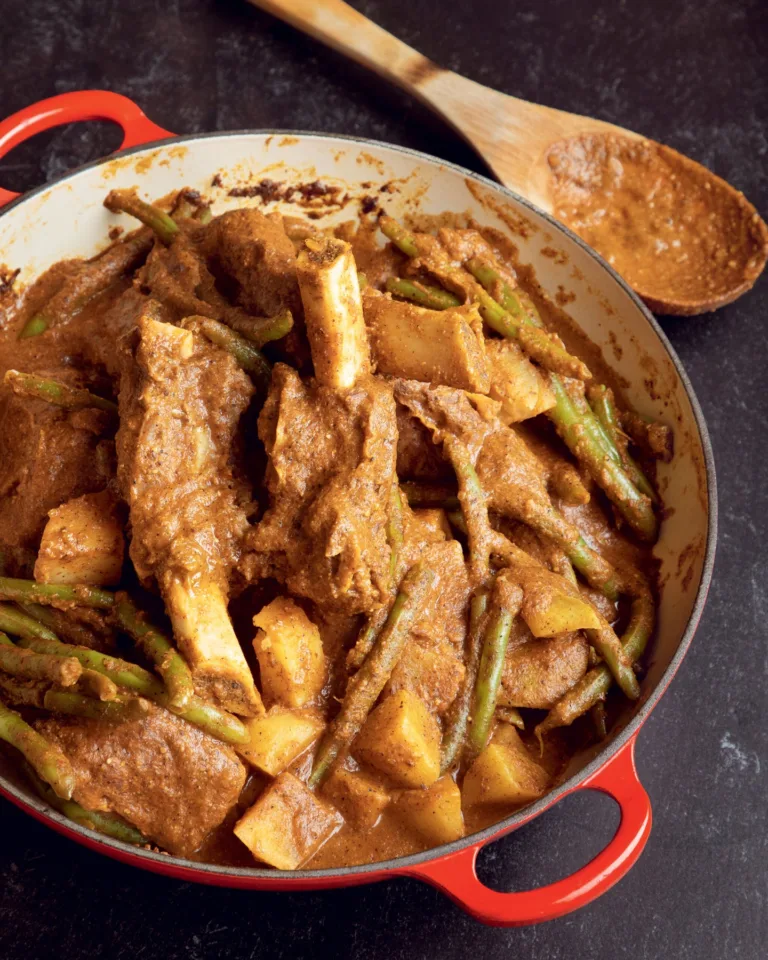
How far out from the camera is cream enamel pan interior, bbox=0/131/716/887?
3.04 meters

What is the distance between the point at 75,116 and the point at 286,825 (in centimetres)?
227

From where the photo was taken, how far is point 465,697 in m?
2.69

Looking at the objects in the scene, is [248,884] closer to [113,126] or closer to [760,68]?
[113,126]

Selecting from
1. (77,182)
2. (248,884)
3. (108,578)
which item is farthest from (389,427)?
(77,182)

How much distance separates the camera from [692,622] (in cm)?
269

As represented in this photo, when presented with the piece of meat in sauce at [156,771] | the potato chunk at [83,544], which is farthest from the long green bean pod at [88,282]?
the piece of meat in sauce at [156,771]

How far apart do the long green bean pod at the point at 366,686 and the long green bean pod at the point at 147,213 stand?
4.60 ft

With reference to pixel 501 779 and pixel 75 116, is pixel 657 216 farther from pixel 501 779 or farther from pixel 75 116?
pixel 501 779

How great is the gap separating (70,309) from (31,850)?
5.24ft

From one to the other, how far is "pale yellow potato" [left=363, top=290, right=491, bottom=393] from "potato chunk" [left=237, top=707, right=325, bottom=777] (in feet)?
3.13

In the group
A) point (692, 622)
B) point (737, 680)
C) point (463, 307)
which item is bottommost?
point (737, 680)

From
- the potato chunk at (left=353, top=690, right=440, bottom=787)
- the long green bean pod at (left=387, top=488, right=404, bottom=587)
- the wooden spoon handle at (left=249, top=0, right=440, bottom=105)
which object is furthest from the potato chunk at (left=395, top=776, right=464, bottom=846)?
the wooden spoon handle at (left=249, top=0, right=440, bottom=105)

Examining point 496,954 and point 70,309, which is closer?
point 496,954

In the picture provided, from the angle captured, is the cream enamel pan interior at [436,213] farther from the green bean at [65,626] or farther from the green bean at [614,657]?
the green bean at [65,626]
